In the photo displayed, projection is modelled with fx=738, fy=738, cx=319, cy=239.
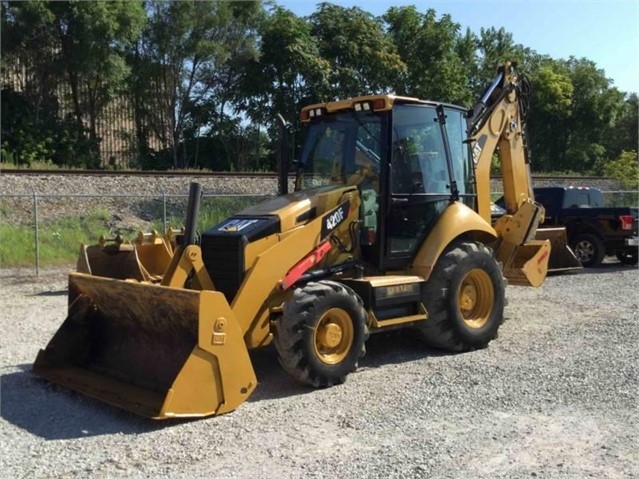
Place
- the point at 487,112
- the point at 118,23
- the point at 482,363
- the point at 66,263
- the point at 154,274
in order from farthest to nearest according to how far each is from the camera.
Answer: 1. the point at 118,23
2. the point at 66,263
3. the point at 487,112
4. the point at 154,274
5. the point at 482,363

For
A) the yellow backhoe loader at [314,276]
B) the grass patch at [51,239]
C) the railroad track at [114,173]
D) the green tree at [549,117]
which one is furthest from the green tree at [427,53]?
the yellow backhoe loader at [314,276]

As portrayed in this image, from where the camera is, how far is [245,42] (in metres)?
29.3

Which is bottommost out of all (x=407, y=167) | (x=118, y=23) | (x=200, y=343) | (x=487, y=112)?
(x=200, y=343)

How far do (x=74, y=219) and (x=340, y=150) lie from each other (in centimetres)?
1067

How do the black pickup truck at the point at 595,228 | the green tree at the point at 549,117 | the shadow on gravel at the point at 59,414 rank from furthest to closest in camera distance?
the green tree at the point at 549,117
the black pickup truck at the point at 595,228
the shadow on gravel at the point at 59,414

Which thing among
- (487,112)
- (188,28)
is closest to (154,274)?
(487,112)

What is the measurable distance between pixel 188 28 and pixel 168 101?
3084 mm

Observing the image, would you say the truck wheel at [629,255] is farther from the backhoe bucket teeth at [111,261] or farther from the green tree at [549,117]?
the green tree at [549,117]

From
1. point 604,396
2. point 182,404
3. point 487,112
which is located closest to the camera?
point 182,404

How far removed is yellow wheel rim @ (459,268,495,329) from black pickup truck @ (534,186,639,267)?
27.5 feet

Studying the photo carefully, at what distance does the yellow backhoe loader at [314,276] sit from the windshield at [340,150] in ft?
0.05

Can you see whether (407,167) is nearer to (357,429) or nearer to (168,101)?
(357,429)

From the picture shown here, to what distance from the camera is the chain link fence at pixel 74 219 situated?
50.6 feet

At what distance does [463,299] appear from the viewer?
828 centimetres
